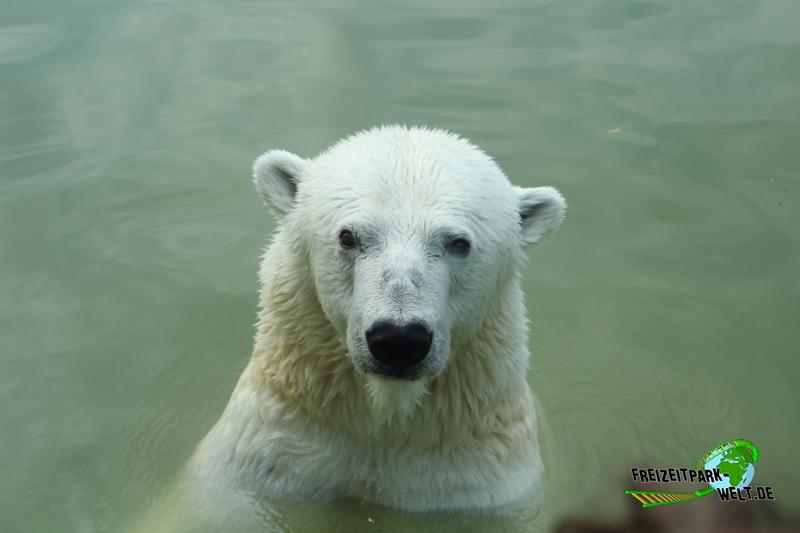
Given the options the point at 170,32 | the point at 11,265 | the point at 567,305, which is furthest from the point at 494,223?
the point at 170,32

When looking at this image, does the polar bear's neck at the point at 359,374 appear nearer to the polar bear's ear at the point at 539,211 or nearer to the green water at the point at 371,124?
the polar bear's ear at the point at 539,211

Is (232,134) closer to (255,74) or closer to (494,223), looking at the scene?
(255,74)

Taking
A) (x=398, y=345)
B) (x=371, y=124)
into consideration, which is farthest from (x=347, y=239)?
(x=371, y=124)

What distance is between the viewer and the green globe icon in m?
6.05

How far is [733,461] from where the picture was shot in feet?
20.6

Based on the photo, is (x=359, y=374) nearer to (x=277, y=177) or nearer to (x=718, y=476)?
(x=277, y=177)

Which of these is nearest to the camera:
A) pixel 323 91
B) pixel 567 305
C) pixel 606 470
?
pixel 606 470

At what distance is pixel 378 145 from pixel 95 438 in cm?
286

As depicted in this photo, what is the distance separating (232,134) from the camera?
9.12 meters

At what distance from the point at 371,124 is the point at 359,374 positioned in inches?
187

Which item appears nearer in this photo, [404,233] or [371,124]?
[404,233]

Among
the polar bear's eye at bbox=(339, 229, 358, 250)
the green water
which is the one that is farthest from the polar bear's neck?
the green water

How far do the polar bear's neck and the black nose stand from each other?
590 mm

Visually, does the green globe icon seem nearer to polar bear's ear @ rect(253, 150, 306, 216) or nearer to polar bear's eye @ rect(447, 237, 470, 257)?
polar bear's eye @ rect(447, 237, 470, 257)
